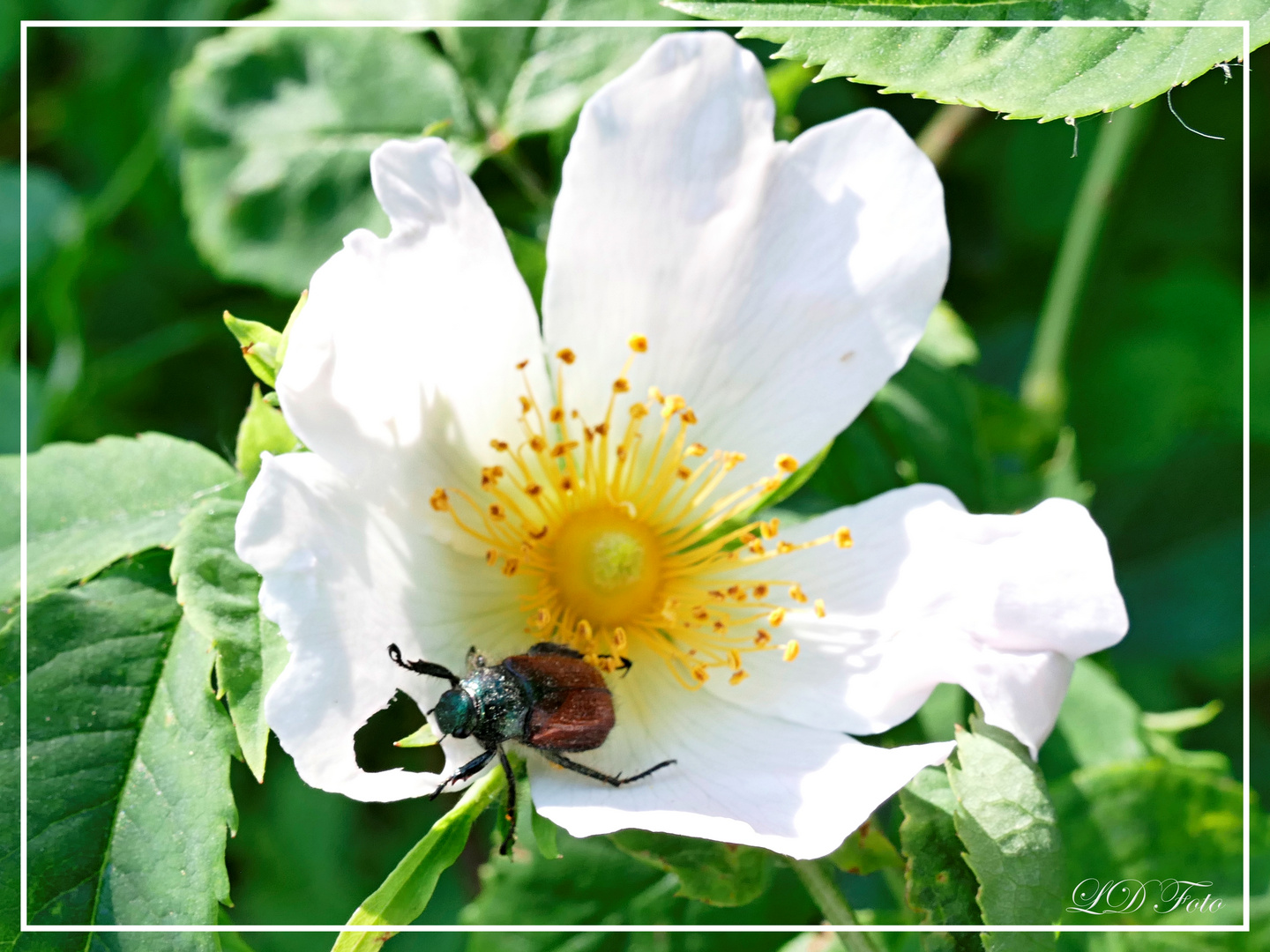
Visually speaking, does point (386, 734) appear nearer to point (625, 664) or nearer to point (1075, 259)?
point (625, 664)

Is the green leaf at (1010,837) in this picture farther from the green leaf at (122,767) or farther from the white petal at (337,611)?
the green leaf at (122,767)

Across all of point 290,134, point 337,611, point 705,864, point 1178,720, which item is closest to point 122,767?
point 337,611

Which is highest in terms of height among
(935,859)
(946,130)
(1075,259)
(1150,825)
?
(946,130)

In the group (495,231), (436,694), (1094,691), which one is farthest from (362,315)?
(1094,691)

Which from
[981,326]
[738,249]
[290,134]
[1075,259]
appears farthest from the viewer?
[981,326]

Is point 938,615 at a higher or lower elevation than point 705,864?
higher

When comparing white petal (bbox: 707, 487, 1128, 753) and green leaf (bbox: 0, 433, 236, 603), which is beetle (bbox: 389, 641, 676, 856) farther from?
green leaf (bbox: 0, 433, 236, 603)

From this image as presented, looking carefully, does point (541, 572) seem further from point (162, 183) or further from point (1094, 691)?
point (162, 183)

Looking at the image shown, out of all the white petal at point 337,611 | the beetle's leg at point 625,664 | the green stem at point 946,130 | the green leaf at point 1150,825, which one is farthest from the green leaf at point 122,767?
the green stem at point 946,130
